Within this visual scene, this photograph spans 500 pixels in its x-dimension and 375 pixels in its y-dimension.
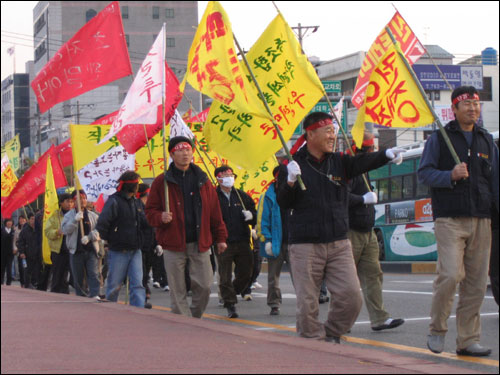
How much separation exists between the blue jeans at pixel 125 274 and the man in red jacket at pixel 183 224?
5.97 feet

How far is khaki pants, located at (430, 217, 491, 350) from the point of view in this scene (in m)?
6.75

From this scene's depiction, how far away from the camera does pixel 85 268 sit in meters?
14.0

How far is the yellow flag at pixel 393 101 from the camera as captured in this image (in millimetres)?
7914

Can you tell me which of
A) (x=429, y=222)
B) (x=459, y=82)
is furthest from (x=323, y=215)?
(x=459, y=82)

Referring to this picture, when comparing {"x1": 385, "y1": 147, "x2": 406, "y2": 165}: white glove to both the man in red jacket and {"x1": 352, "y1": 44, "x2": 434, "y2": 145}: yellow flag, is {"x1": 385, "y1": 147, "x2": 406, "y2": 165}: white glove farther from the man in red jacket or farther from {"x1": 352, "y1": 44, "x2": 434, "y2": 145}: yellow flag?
the man in red jacket

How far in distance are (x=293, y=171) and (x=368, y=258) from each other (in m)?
2.79

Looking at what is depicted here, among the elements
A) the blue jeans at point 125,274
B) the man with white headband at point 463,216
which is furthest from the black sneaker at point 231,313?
the man with white headband at point 463,216

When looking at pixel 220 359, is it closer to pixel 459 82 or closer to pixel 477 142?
pixel 477 142

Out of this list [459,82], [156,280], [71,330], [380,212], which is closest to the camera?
[71,330]

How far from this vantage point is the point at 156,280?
17.5 meters

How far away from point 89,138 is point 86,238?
2.40m

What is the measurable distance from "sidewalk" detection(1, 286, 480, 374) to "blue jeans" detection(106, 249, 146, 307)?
235 centimetres

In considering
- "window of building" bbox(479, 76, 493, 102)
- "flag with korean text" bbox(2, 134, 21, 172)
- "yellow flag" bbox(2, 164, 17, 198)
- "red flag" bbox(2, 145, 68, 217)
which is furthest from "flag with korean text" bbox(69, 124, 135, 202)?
"window of building" bbox(479, 76, 493, 102)

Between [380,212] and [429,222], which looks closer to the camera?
[429,222]
